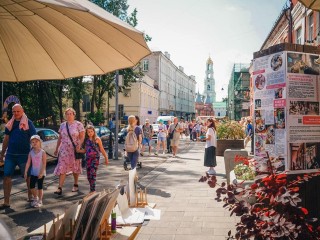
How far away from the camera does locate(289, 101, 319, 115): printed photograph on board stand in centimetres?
418

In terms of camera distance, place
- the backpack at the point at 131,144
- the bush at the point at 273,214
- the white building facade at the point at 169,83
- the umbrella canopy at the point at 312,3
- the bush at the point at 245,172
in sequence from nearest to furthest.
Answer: the bush at the point at 273,214, the umbrella canopy at the point at 312,3, the bush at the point at 245,172, the backpack at the point at 131,144, the white building facade at the point at 169,83

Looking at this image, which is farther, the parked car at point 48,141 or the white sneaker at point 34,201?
the parked car at point 48,141

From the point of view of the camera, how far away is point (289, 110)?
13.7ft

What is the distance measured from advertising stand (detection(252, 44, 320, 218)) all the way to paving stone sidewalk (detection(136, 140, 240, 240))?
1.35m

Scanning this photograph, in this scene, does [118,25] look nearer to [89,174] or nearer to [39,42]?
[39,42]

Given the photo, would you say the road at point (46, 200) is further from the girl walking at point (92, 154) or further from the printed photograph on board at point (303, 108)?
the printed photograph on board at point (303, 108)

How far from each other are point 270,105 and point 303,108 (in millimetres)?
388

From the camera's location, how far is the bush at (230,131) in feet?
52.6

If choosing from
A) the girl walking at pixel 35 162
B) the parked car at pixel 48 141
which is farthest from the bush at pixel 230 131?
the girl walking at pixel 35 162

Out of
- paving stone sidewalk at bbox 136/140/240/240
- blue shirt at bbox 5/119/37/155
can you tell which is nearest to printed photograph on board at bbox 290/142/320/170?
paving stone sidewalk at bbox 136/140/240/240

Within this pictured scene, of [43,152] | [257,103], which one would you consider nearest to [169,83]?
[43,152]

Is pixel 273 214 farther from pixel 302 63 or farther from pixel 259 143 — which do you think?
pixel 302 63

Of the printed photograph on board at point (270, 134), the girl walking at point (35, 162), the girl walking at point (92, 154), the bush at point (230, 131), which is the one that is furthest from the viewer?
the bush at point (230, 131)

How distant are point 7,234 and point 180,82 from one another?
92922 millimetres
